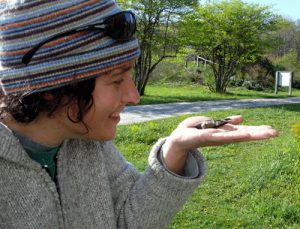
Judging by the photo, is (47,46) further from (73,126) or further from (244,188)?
(244,188)

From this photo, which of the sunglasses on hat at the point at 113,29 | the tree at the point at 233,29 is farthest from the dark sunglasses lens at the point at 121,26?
the tree at the point at 233,29

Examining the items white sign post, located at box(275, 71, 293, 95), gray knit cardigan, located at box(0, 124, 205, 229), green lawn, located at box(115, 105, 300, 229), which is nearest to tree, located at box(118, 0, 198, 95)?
white sign post, located at box(275, 71, 293, 95)

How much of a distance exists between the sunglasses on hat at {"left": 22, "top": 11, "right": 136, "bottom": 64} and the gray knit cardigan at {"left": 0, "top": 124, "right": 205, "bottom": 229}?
0.83 feet

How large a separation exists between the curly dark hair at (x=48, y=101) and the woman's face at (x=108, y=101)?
20mm

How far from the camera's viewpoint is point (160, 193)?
147 cm

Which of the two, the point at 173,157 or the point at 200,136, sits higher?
the point at 200,136

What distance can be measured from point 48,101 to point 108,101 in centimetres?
17

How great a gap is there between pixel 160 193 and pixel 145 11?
15.3 metres

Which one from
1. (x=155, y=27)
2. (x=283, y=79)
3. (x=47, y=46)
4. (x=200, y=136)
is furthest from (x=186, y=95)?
(x=47, y=46)

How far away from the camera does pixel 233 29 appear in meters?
20.2

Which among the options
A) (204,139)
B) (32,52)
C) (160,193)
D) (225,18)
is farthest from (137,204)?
(225,18)

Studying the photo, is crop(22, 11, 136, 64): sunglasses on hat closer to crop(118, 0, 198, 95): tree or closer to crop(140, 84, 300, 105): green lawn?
Answer: crop(140, 84, 300, 105): green lawn

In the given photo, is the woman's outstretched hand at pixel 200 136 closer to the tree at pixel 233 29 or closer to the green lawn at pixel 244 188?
the green lawn at pixel 244 188

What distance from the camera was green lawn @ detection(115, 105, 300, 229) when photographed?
373 cm
